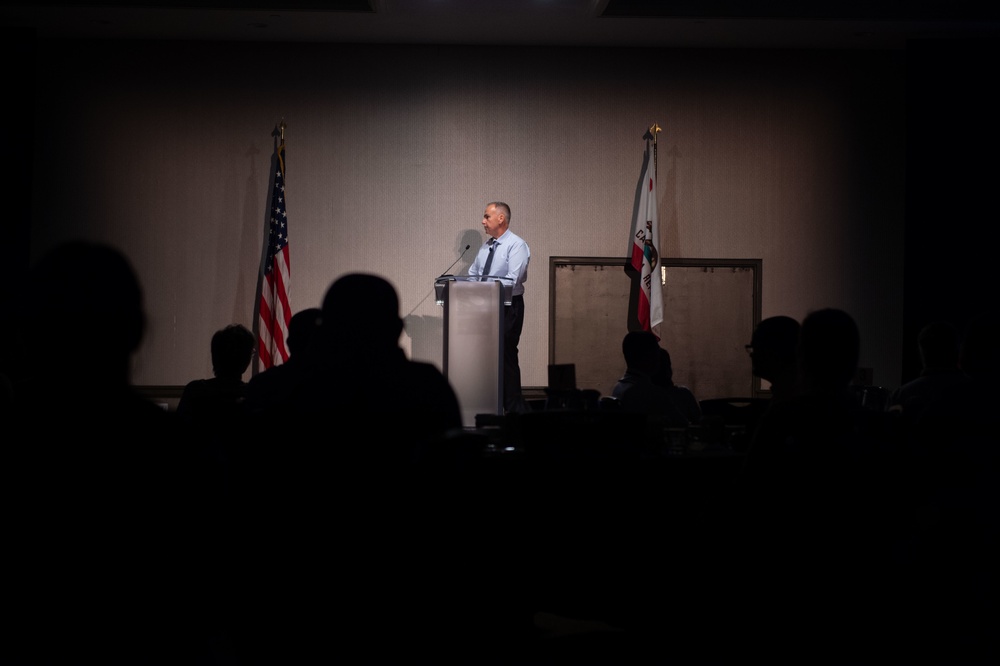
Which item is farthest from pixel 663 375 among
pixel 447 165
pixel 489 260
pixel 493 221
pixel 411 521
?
pixel 447 165

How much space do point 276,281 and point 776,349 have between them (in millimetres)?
5421

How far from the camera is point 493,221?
737 centimetres

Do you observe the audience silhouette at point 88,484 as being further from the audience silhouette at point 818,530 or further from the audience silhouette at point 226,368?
the audience silhouette at point 226,368

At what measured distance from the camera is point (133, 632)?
4.20 feet

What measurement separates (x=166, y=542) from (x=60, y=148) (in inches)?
299

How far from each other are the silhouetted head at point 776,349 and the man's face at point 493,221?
4504 mm

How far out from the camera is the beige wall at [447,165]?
7.90 m

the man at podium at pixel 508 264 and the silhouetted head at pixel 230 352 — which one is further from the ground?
the man at podium at pixel 508 264

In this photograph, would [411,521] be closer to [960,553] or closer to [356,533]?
[356,533]

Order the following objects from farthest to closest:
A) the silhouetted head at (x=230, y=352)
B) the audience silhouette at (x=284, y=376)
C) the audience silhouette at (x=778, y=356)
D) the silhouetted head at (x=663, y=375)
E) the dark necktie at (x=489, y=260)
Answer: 1. the dark necktie at (x=489, y=260)
2. the silhouetted head at (x=663, y=375)
3. the silhouetted head at (x=230, y=352)
4. the audience silhouette at (x=778, y=356)
5. the audience silhouette at (x=284, y=376)

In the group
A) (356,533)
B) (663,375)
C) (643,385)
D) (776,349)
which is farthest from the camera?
(663,375)

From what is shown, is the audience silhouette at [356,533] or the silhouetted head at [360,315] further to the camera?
the silhouetted head at [360,315]

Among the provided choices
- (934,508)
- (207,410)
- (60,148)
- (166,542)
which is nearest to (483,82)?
(60,148)

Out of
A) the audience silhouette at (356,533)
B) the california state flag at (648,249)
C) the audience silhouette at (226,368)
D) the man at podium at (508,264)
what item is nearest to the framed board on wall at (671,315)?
the california state flag at (648,249)
